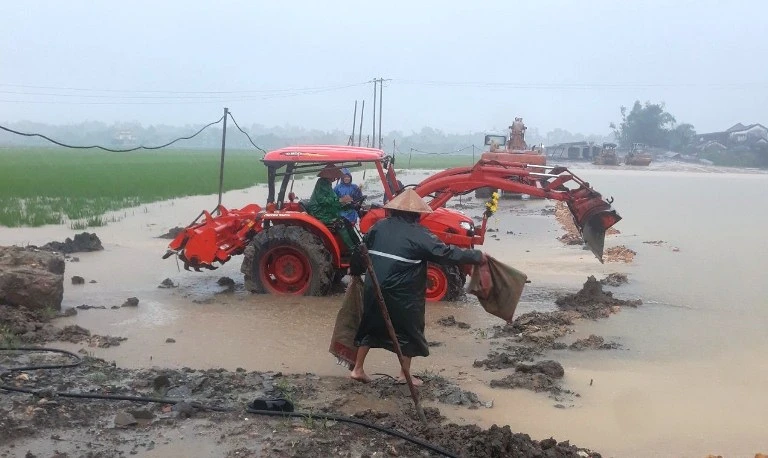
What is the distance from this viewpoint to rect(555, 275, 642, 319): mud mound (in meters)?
9.63

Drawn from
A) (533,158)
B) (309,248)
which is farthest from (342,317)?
(533,158)

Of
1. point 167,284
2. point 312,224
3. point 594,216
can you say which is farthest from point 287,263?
point 594,216

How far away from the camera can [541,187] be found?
9.99 meters

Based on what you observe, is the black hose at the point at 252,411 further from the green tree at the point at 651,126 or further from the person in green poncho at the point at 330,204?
the green tree at the point at 651,126

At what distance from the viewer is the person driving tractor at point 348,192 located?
391 inches

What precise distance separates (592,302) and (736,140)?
81020mm

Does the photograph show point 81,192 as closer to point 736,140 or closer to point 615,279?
point 615,279

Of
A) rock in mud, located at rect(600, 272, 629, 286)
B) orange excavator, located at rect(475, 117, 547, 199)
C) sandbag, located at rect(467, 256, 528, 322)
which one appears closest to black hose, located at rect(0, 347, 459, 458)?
sandbag, located at rect(467, 256, 528, 322)

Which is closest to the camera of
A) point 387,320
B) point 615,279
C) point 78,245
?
point 387,320

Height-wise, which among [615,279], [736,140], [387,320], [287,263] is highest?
[736,140]

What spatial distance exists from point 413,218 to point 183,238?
16.1ft

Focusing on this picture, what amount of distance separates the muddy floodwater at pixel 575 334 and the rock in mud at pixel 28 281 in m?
0.49

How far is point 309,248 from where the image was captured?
9.72m

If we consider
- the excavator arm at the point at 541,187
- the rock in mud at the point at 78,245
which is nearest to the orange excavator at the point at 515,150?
the rock in mud at the point at 78,245
